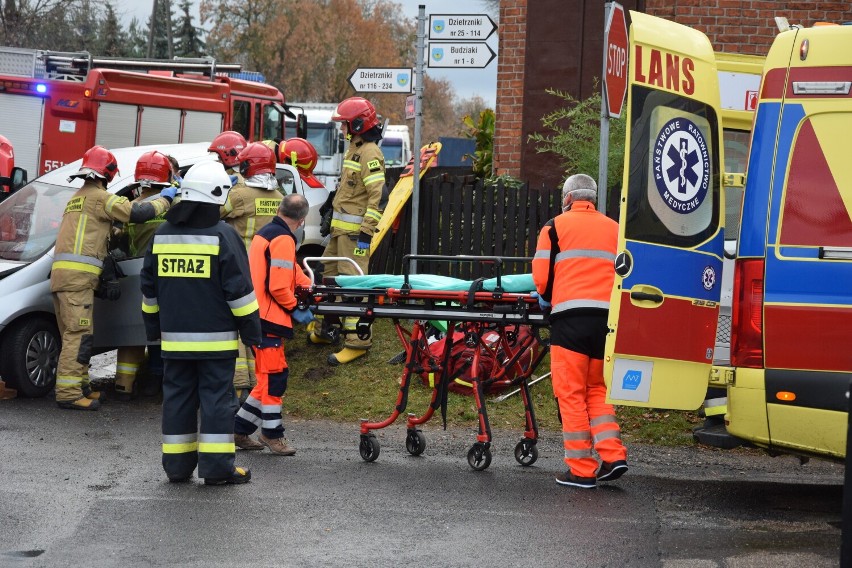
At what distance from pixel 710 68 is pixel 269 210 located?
185 inches

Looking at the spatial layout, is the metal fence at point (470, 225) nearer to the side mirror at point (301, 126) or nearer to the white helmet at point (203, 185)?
the white helmet at point (203, 185)

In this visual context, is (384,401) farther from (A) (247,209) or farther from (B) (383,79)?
(B) (383,79)

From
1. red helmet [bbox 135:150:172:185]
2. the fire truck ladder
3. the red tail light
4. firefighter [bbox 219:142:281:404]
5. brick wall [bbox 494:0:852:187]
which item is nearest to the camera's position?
the red tail light

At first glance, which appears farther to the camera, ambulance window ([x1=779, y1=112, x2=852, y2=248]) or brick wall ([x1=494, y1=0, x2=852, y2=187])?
brick wall ([x1=494, y1=0, x2=852, y2=187])

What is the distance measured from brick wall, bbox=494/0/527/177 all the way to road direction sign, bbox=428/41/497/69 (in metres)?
4.12

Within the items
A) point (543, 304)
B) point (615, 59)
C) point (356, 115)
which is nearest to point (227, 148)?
point (356, 115)

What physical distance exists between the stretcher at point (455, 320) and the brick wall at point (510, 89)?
6.88 meters

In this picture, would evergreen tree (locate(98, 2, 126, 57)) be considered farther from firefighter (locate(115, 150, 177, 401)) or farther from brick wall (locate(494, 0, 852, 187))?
firefighter (locate(115, 150, 177, 401))

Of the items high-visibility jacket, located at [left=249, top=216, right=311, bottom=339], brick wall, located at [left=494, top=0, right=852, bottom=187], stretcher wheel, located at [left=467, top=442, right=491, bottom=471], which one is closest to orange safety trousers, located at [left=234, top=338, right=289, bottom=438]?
high-visibility jacket, located at [left=249, top=216, right=311, bottom=339]

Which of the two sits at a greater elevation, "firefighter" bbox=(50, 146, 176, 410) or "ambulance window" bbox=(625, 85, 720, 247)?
"ambulance window" bbox=(625, 85, 720, 247)

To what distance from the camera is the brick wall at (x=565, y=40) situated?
13922 mm

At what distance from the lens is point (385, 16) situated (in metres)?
58.4

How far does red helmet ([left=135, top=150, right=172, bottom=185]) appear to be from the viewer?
1062 centimetres

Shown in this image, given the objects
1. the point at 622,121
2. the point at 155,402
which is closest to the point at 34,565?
the point at 155,402
